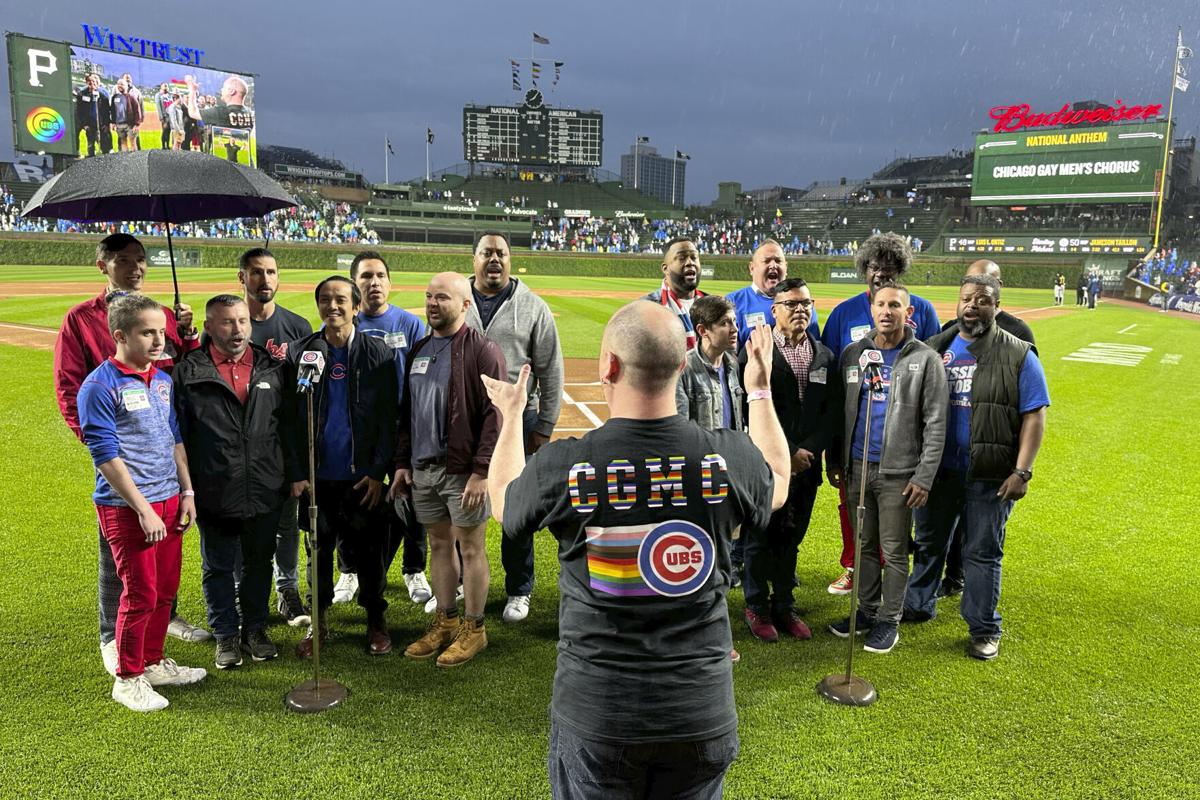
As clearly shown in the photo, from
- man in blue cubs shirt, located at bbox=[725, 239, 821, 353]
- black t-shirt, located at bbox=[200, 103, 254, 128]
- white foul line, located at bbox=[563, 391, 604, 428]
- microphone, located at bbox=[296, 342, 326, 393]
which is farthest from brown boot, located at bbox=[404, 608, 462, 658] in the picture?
black t-shirt, located at bbox=[200, 103, 254, 128]

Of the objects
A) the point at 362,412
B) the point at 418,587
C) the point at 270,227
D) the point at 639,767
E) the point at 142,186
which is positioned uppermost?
the point at 270,227

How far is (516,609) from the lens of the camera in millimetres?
5207

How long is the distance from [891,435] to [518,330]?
2.43 meters

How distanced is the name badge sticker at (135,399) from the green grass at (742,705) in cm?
157

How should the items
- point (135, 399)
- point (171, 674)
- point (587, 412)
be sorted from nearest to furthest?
point (135, 399) < point (171, 674) < point (587, 412)

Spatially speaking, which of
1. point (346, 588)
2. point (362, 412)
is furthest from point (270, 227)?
point (362, 412)

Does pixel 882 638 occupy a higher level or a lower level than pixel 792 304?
lower

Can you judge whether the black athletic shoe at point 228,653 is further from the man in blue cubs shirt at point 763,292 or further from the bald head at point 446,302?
the man in blue cubs shirt at point 763,292

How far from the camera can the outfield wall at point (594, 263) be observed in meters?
42.0

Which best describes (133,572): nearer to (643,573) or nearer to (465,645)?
(465,645)

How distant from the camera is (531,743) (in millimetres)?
3766

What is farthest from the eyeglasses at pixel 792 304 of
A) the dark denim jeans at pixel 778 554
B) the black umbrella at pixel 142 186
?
the black umbrella at pixel 142 186

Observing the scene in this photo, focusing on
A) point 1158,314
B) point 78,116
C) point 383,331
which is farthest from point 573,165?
point 383,331

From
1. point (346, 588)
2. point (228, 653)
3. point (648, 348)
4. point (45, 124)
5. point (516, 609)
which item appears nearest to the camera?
point (648, 348)
